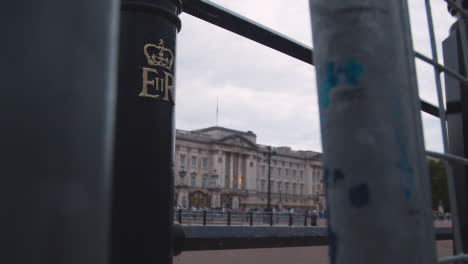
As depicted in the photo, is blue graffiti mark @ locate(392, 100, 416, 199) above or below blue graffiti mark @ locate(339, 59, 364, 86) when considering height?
below

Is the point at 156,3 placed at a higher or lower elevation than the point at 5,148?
higher

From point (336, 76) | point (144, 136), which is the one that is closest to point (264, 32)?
point (144, 136)

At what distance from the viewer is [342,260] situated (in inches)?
29.2

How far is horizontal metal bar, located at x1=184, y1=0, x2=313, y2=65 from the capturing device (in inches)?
86.0

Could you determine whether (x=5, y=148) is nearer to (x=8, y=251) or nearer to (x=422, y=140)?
(x=8, y=251)

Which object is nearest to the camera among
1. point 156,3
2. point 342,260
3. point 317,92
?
point 342,260

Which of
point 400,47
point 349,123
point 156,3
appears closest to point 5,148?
point 349,123

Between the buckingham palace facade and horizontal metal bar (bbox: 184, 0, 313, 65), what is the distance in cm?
5821

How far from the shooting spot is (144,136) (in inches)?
73.9

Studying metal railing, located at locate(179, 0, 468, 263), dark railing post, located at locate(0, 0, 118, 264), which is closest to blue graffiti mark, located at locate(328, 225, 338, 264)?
dark railing post, located at locate(0, 0, 118, 264)

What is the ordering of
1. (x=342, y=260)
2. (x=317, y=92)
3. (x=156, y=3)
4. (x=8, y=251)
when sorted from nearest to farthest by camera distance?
(x=8, y=251)
(x=342, y=260)
(x=317, y=92)
(x=156, y=3)

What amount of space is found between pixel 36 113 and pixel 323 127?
56 cm

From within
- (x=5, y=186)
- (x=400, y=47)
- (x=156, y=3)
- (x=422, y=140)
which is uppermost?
(x=156, y=3)

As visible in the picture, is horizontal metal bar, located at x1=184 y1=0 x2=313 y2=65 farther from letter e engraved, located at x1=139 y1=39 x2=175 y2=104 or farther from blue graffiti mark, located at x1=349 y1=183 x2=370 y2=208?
blue graffiti mark, located at x1=349 y1=183 x2=370 y2=208
